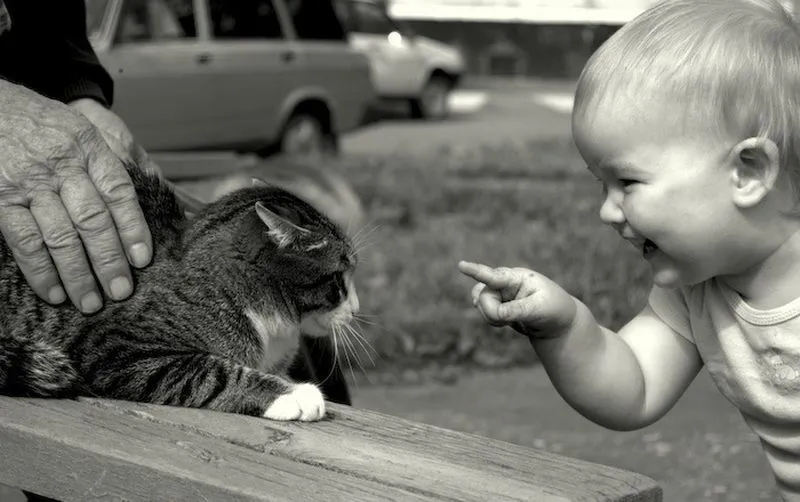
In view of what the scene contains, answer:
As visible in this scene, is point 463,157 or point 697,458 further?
point 463,157

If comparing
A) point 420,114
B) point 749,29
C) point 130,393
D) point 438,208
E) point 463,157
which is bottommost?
point 420,114

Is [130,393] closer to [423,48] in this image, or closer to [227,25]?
[227,25]

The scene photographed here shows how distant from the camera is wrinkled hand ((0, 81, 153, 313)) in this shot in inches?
91.2

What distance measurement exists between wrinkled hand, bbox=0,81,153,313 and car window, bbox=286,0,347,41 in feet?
37.1

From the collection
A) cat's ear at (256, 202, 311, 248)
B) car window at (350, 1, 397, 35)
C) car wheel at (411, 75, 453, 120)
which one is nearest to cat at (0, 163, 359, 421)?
cat's ear at (256, 202, 311, 248)

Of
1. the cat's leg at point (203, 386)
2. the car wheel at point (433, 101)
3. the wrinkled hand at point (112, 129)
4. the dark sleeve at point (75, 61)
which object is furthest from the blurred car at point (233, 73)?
the cat's leg at point (203, 386)

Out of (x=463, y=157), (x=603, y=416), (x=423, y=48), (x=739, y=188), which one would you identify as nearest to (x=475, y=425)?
(x=603, y=416)

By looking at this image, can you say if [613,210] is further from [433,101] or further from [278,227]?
[433,101]

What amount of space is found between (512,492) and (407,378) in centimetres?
355

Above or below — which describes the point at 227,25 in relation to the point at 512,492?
below

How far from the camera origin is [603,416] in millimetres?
2357

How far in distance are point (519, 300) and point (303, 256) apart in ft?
2.02

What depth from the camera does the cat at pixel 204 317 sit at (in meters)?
2.25

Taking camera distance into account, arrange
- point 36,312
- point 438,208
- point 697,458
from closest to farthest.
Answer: point 36,312
point 697,458
point 438,208
